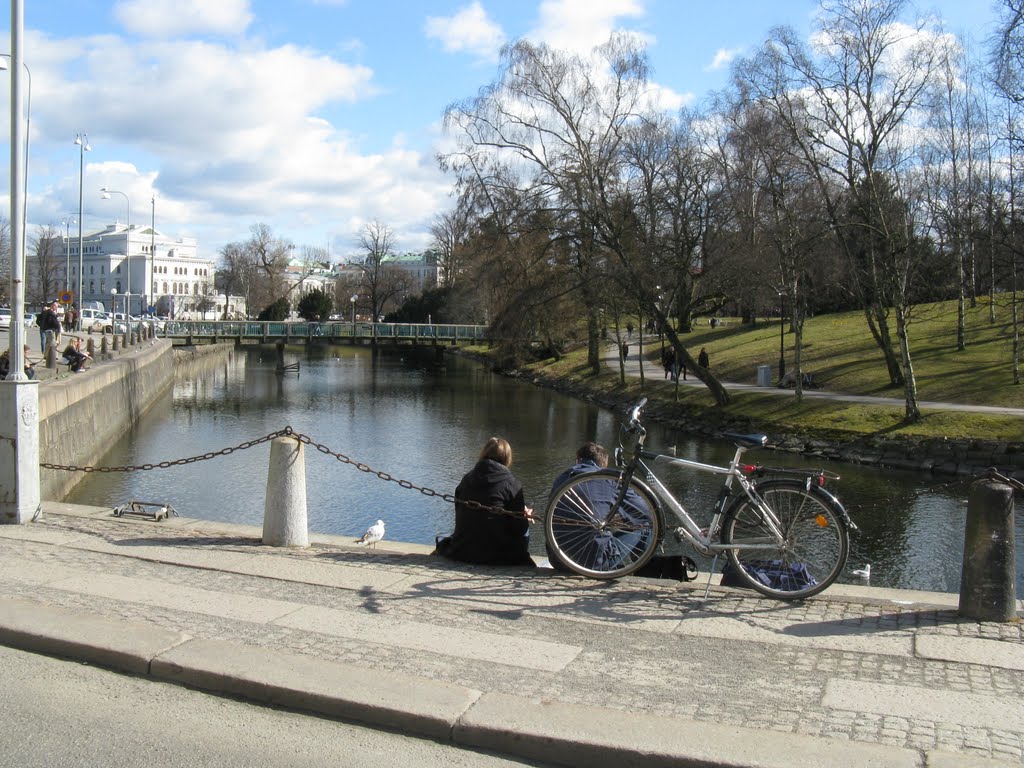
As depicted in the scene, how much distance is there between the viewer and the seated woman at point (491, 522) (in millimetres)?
8117

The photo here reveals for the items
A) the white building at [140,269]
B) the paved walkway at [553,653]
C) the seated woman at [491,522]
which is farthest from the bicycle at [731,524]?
the white building at [140,269]

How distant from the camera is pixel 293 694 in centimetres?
513

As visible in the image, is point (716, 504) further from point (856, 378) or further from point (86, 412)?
point (856, 378)

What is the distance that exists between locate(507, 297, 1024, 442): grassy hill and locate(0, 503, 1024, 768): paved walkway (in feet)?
74.5

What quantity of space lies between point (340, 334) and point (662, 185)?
47474 millimetres

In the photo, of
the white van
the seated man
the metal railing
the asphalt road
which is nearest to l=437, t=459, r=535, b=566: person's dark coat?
the seated man

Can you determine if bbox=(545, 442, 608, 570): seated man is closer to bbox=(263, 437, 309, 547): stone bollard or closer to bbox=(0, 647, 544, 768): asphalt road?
bbox=(263, 437, 309, 547): stone bollard

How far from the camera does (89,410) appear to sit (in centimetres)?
2748

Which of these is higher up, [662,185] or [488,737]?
[662,185]

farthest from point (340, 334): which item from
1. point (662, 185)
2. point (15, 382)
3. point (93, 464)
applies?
point (15, 382)

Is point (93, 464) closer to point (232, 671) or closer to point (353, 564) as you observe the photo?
point (353, 564)

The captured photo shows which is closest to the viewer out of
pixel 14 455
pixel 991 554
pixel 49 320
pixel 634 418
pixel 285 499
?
pixel 991 554

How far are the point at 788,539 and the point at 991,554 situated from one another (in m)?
1.32

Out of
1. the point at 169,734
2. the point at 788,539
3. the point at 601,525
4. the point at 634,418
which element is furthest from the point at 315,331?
the point at 169,734
